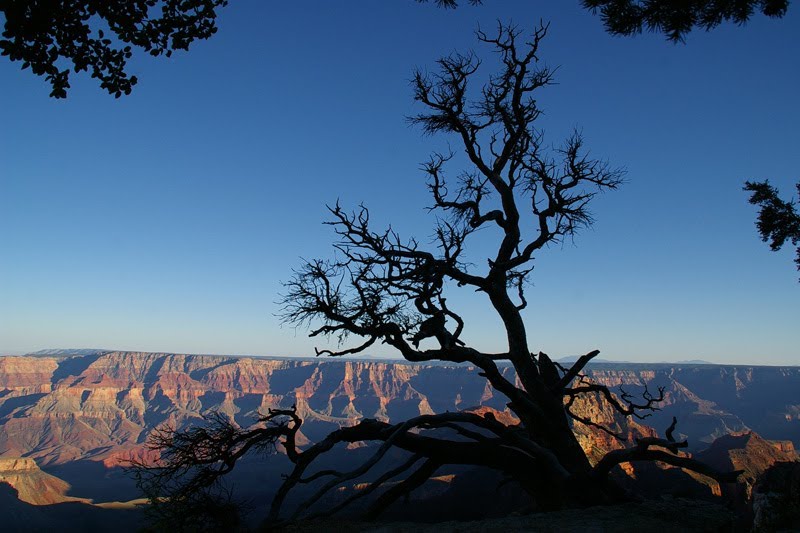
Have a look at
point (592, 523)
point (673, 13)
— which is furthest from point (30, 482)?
point (673, 13)

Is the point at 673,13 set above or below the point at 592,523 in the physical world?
above

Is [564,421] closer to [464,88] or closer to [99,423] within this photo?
[464,88]

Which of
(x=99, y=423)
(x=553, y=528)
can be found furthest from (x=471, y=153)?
(x=99, y=423)

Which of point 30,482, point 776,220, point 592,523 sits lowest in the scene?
point 30,482

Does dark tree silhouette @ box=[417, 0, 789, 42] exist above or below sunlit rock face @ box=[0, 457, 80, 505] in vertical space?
above

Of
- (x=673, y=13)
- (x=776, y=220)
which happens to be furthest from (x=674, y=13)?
A: (x=776, y=220)

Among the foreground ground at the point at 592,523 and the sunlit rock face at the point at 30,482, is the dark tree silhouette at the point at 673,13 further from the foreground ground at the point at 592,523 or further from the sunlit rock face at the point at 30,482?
the sunlit rock face at the point at 30,482

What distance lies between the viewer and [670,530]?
686cm

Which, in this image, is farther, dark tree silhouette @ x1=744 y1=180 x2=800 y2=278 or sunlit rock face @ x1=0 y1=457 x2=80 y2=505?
sunlit rock face @ x1=0 y1=457 x2=80 y2=505

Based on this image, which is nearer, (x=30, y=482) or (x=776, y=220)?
(x=776, y=220)

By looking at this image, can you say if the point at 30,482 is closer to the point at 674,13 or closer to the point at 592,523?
the point at 592,523

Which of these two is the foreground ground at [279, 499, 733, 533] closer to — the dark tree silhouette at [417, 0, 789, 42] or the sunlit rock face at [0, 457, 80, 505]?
the dark tree silhouette at [417, 0, 789, 42]

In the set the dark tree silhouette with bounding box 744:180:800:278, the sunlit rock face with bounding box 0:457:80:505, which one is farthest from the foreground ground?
the sunlit rock face with bounding box 0:457:80:505

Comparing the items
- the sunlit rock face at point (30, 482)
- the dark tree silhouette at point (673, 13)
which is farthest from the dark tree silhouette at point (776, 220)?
the sunlit rock face at point (30, 482)
